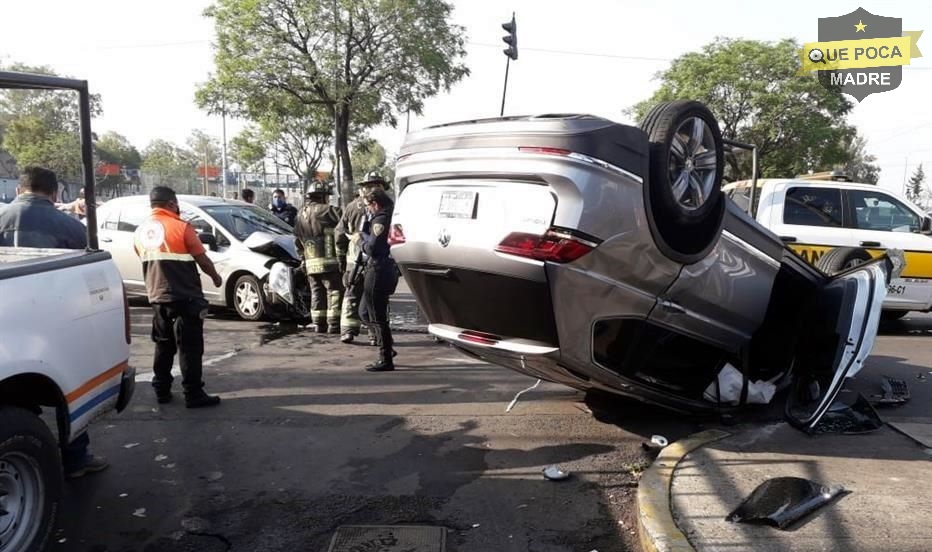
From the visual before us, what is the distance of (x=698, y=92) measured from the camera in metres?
Answer: 30.0

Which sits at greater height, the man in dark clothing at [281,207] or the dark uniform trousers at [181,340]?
the man in dark clothing at [281,207]

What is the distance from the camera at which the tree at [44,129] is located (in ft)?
11.1

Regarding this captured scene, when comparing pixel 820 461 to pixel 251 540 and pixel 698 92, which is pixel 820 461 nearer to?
pixel 251 540

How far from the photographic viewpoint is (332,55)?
71.4ft

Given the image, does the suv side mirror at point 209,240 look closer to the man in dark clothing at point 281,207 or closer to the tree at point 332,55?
the man in dark clothing at point 281,207

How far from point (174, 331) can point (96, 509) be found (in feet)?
6.43

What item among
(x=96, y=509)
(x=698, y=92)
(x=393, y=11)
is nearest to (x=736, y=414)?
(x=96, y=509)

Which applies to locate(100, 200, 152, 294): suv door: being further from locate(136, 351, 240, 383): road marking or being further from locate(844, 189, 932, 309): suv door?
locate(844, 189, 932, 309): suv door

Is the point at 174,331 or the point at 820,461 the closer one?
the point at 820,461

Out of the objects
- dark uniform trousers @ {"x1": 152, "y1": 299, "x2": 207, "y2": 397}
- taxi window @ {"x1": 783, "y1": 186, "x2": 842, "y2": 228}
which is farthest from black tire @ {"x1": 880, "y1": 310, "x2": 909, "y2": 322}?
dark uniform trousers @ {"x1": 152, "y1": 299, "x2": 207, "y2": 397}

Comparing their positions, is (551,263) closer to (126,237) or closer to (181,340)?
(181,340)

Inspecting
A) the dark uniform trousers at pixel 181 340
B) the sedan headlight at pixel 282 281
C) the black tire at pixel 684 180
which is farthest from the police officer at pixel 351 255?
the black tire at pixel 684 180

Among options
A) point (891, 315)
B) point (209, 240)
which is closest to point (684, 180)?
Result: point (209, 240)

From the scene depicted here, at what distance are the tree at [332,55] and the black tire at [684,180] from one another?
1884 centimetres
